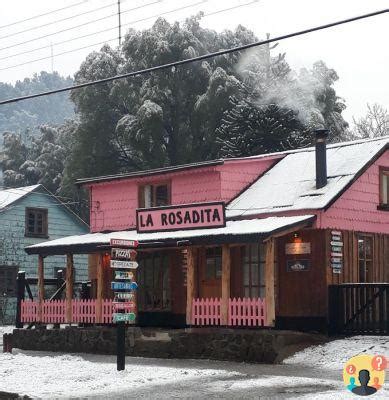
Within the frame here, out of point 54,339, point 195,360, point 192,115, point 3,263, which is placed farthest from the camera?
point 192,115

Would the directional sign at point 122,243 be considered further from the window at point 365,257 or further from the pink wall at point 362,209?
the window at point 365,257

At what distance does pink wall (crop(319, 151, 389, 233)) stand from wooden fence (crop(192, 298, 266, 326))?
9.31 ft

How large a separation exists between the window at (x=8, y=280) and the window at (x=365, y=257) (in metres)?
21.3

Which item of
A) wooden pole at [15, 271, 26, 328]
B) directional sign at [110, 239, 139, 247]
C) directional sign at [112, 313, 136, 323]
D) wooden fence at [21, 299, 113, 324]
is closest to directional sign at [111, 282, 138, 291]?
directional sign at [112, 313, 136, 323]

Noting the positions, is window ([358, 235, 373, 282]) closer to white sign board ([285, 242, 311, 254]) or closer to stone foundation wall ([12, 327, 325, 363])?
white sign board ([285, 242, 311, 254])

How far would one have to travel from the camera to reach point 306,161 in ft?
87.6

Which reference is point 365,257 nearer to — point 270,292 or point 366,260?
point 366,260

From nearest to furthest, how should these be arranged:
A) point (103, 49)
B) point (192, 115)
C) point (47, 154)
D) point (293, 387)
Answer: point (293, 387) < point (192, 115) < point (103, 49) < point (47, 154)

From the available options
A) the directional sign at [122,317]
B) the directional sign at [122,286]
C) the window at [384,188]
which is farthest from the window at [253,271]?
the directional sign at [122,317]

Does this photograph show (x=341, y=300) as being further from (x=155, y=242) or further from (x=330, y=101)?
(x=330, y=101)

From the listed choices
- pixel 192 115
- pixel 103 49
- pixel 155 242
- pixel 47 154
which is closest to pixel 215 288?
pixel 155 242

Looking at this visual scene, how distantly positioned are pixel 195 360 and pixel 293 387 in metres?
6.69

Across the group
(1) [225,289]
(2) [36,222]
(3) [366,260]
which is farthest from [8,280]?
(3) [366,260]

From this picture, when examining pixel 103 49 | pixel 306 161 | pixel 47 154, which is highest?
pixel 103 49
